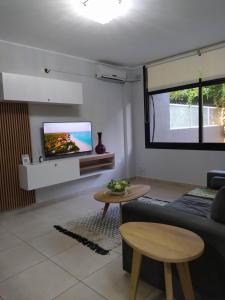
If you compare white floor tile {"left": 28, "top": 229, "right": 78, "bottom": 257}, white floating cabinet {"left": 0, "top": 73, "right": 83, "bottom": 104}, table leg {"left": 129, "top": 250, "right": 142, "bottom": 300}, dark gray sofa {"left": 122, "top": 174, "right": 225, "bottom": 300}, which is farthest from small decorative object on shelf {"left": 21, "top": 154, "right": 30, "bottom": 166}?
table leg {"left": 129, "top": 250, "right": 142, "bottom": 300}

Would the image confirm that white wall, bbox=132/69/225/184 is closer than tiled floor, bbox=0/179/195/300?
No

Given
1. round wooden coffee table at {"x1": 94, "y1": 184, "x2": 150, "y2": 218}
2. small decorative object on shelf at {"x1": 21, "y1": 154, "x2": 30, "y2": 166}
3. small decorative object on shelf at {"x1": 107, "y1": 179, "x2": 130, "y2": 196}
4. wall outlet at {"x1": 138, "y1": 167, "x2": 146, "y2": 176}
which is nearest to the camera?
round wooden coffee table at {"x1": 94, "y1": 184, "x2": 150, "y2": 218}

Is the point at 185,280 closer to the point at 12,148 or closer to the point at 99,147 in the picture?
the point at 12,148

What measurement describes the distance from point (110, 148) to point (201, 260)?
3639 millimetres

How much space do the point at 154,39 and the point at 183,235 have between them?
310cm

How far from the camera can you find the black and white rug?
2455 millimetres

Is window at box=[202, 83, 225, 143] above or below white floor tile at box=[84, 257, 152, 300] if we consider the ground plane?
above

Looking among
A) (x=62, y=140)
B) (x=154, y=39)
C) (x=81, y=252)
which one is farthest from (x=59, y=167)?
(x=154, y=39)

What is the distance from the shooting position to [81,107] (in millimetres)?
4402

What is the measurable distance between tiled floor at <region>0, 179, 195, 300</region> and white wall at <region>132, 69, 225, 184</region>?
253 cm

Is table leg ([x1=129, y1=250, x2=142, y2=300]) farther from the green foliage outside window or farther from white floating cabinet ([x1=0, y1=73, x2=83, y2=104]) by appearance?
the green foliage outside window

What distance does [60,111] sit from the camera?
4105 mm

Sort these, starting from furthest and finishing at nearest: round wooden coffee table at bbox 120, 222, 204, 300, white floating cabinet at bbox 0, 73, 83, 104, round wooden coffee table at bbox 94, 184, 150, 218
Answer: white floating cabinet at bbox 0, 73, 83, 104 < round wooden coffee table at bbox 94, 184, 150, 218 < round wooden coffee table at bbox 120, 222, 204, 300

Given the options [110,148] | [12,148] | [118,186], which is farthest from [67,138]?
[118,186]
